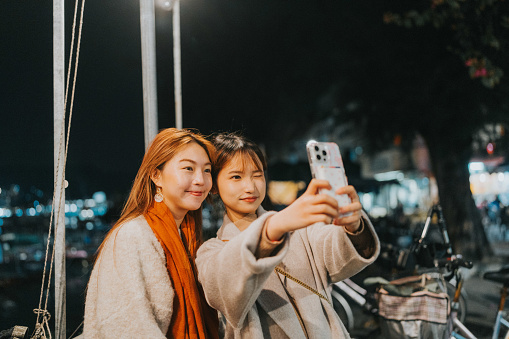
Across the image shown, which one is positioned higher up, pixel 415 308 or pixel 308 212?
pixel 308 212

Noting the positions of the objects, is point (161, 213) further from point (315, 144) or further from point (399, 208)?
point (399, 208)

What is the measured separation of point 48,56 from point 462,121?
836 cm

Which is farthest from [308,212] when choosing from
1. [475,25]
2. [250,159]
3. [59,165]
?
[475,25]

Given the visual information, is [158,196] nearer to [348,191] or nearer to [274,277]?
[274,277]

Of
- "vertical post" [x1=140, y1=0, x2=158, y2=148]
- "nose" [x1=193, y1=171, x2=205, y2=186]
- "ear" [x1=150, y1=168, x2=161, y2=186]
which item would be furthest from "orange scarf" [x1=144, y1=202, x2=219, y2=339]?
"vertical post" [x1=140, y1=0, x2=158, y2=148]

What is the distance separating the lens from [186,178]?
6.08 ft

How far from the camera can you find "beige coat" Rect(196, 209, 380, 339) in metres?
1.37

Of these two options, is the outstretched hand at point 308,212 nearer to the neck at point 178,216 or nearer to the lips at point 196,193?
the lips at point 196,193

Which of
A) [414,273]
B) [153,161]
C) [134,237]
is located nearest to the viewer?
[134,237]

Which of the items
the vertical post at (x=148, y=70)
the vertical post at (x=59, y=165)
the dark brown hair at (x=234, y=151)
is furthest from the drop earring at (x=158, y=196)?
the vertical post at (x=148, y=70)

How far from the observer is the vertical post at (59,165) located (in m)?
2.15

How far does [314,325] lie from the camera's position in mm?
1743

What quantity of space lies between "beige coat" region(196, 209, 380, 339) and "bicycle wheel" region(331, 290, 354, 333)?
3706mm

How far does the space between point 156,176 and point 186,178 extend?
0.20 meters
